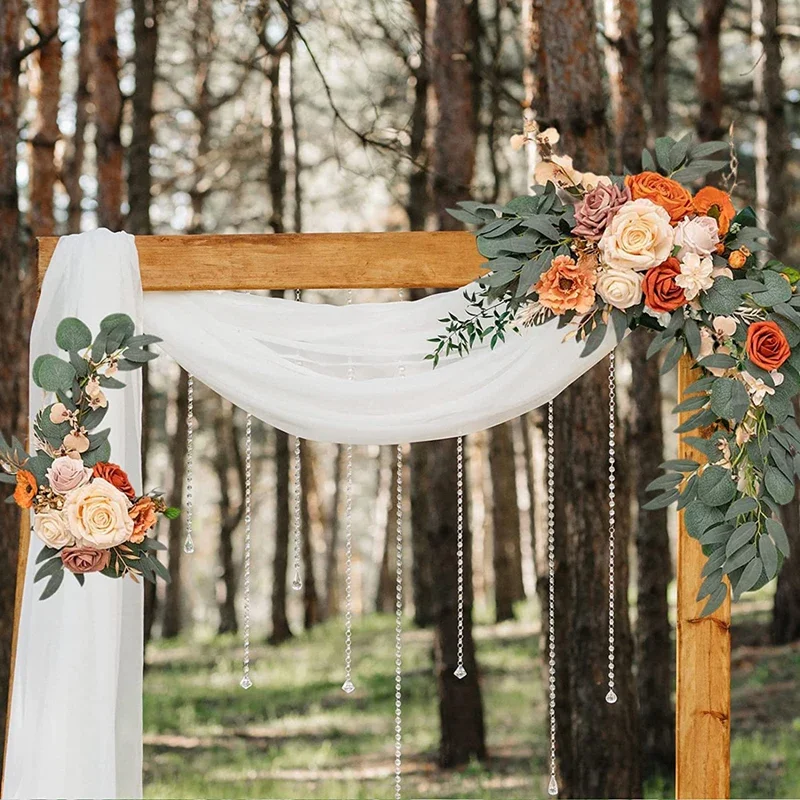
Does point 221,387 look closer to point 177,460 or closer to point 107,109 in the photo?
point 107,109

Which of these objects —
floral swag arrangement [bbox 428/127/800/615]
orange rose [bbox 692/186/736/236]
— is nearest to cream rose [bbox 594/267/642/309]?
floral swag arrangement [bbox 428/127/800/615]

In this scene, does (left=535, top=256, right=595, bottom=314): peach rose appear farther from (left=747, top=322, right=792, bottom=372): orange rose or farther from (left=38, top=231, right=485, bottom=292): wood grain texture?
(left=747, top=322, right=792, bottom=372): orange rose

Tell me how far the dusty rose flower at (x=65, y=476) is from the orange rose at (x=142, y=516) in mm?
160

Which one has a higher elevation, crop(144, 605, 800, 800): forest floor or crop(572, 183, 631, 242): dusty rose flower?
crop(572, 183, 631, 242): dusty rose flower

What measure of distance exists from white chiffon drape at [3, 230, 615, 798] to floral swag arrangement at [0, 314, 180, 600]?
11 cm

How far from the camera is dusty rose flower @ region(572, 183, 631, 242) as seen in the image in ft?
10.8

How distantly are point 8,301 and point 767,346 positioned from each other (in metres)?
3.09

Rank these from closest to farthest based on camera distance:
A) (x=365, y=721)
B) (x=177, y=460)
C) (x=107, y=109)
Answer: (x=107, y=109) → (x=365, y=721) → (x=177, y=460)

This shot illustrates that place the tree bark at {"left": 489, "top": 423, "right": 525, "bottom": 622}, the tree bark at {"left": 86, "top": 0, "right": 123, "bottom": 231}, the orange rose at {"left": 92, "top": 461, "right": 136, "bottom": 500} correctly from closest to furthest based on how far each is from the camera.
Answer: the orange rose at {"left": 92, "top": 461, "right": 136, "bottom": 500}
the tree bark at {"left": 86, "top": 0, "right": 123, "bottom": 231}
the tree bark at {"left": 489, "top": 423, "right": 525, "bottom": 622}

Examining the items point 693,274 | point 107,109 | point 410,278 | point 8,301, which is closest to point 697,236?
point 693,274

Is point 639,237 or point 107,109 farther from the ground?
point 107,109

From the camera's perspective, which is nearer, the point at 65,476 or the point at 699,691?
the point at 65,476

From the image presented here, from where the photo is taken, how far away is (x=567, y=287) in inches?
131

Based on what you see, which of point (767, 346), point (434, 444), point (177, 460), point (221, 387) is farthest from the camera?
point (177, 460)
